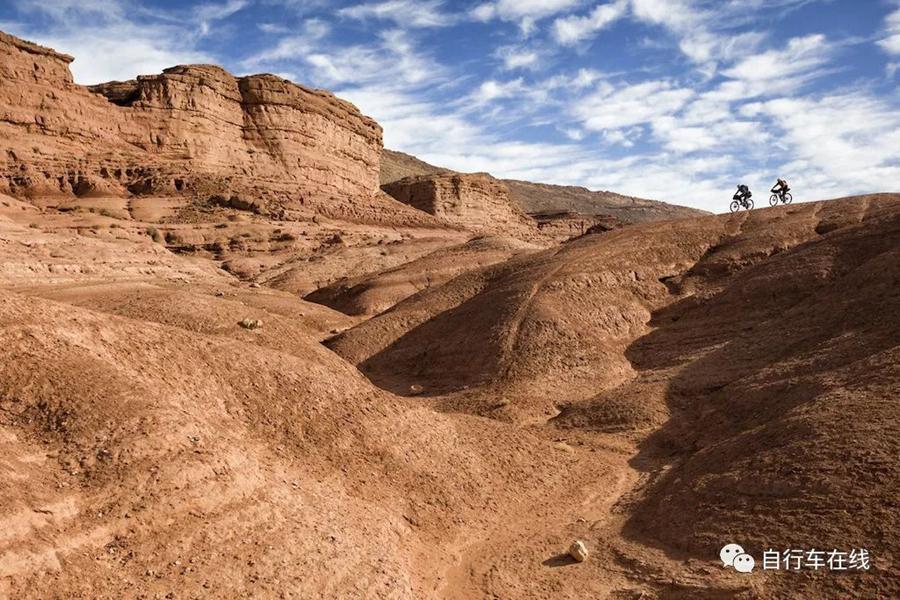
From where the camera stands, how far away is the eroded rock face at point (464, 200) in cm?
5466

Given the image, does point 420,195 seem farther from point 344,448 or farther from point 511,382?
point 344,448

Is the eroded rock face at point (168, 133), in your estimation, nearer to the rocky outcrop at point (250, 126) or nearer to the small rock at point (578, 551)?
the rocky outcrop at point (250, 126)

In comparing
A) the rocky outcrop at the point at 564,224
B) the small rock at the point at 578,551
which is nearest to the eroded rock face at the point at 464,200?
the rocky outcrop at the point at 564,224

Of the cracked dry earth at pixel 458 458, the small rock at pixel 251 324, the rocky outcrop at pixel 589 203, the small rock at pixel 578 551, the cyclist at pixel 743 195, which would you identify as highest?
the rocky outcrop at pixel 589 203

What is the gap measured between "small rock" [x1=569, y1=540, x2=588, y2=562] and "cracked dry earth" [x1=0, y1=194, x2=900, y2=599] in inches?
3.1

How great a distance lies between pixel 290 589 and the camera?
6035mm

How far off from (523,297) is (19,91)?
28.2 metres

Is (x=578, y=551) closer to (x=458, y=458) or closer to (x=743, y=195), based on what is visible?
(x=458, y=458)

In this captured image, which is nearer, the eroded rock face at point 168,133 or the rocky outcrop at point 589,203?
the eroded rock face at point 168,133

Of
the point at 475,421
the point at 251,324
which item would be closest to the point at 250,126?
the point at 251,324

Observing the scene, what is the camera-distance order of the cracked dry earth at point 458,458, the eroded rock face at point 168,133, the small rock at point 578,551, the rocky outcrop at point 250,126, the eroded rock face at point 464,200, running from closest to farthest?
the cracked dry earth at point 458,458
the small rock at point 578,551
the eroded rock face at point 168,133
the rocky outcrop at point 250,126
the eroded rock face at point 464,200

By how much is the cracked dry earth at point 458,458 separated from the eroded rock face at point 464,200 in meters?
38.8

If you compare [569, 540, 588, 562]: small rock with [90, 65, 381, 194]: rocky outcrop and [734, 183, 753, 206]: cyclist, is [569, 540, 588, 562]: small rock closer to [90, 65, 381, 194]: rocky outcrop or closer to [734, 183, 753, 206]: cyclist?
[734, 183, 753, 206]: cyclist

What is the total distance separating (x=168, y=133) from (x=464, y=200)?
77.8 feet
